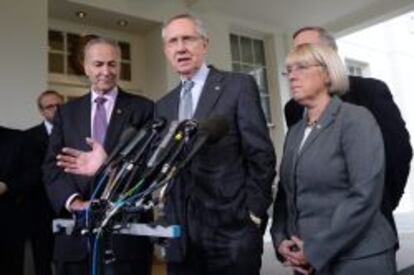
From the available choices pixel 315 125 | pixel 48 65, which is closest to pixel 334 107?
pixel 315 125

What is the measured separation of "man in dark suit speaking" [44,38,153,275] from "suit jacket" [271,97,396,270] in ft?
1.93

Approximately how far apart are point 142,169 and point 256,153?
2.28 ft

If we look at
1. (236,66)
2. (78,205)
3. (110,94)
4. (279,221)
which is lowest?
(279,221)

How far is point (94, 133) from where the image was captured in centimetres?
198

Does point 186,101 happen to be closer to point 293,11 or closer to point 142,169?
point 142,169

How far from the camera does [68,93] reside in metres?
5.52

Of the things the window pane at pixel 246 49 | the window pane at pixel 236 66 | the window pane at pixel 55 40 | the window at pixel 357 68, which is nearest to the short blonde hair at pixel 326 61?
the window pane at pixel 55 40

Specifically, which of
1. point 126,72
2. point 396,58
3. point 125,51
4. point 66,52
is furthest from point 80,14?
point 396,58

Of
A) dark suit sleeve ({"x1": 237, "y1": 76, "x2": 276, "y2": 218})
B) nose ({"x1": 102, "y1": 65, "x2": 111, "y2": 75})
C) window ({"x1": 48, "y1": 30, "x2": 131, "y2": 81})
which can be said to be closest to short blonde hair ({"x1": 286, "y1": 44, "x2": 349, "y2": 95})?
dark suit sleeve ({"x1": 237, "y1": 76, "x2": 276, "y2": 218})

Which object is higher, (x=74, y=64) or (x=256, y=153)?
(x=74, y=64)

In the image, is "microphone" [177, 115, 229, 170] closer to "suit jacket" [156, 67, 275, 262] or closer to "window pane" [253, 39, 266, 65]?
"suit jacket" [156, 67, 275, 262]

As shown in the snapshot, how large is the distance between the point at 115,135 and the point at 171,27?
46 cm

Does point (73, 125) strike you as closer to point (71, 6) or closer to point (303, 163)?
point (303, 163)

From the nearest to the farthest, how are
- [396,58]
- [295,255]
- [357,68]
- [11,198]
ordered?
[295,255] → [11,198] → [357,68] → [396,58]
